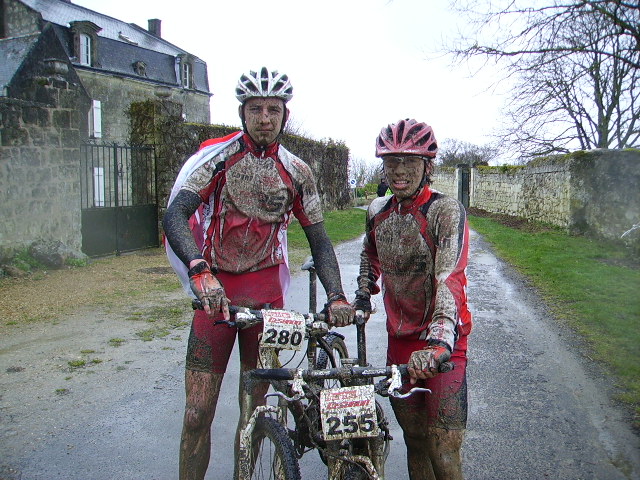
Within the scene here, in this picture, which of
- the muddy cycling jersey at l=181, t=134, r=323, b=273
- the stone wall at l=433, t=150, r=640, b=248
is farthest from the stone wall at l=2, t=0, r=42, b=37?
the muddy cycling jersey at l=181, t=134, r=323, b=273

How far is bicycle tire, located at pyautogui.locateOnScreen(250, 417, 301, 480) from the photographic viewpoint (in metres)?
2.65

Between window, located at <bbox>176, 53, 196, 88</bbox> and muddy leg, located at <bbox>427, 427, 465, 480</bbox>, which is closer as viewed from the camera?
muddy leg, located at <bbox>427, 427, 465, 480</bbox>

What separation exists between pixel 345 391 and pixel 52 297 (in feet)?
24.7

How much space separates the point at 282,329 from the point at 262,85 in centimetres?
126

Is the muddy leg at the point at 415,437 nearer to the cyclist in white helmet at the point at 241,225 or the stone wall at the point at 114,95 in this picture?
the cyclist in white helmet at the point at 241,225

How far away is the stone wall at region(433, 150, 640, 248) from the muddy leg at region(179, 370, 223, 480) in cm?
1208

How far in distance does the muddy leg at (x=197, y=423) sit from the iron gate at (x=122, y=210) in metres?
10.4

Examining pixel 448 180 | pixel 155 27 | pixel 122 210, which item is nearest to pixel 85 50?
pixel 155 27

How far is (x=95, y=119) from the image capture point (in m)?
35.7

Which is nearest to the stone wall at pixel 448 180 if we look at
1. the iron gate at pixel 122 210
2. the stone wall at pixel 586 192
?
the stone wall at pixel 586 192

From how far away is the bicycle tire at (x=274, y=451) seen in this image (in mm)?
2652

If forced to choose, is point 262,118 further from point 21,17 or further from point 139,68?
point 139,68

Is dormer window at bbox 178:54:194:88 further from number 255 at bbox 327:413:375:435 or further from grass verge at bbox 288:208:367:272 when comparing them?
number 255 at bbox 327:413:375:435

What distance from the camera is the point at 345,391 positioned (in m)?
2.57
